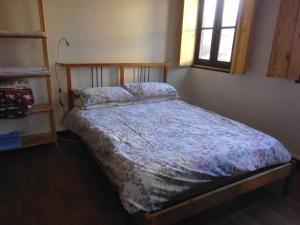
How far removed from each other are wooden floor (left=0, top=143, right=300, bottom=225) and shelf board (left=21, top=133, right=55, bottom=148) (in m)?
0.23

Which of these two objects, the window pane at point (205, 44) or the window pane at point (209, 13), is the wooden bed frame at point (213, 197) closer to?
the window pane at point (205, 44)

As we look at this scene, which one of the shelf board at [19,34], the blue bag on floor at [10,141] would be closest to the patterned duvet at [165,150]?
the blue bag on floor at [10,141]

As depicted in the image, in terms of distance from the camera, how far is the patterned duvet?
1414mm

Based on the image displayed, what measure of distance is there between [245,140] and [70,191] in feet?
4.94

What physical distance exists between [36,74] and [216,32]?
2302 mm

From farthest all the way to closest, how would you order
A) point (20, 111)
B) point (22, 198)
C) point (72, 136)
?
point (72, 136), point (20, 111), point (22, 198)

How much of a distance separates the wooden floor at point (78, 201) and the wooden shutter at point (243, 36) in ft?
4.30

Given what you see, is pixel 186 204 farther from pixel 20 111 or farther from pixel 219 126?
pixel 20 111

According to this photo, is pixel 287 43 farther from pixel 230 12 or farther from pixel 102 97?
pixel 102 97

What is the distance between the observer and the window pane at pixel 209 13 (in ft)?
10.5

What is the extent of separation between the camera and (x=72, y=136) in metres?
3.05

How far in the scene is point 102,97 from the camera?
2.70 meters

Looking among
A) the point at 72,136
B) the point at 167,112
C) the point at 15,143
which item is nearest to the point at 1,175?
the point at 15,143

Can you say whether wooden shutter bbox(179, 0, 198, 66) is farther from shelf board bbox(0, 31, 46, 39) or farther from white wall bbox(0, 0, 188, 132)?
shelf board bbox(0, 31, 46, 39)
